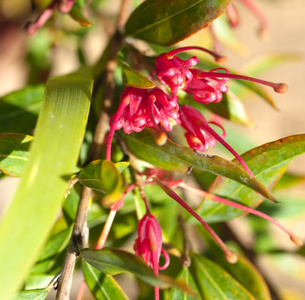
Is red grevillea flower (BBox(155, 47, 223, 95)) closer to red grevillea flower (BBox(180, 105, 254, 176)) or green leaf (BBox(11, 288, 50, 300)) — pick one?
red grevillea flower (BBox(180, 105, 254, 176))

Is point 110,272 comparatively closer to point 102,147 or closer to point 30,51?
point 102,147

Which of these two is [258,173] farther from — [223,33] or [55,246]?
[223,33]

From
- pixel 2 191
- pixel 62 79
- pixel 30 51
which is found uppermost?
pixel 62 79

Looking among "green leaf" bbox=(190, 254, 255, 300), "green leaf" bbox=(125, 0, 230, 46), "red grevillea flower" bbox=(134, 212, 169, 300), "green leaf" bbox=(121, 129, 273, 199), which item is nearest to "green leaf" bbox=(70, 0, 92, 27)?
"green leaf" bbox=(125, 0, 230, 46)

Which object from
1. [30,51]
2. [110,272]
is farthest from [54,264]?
[30,51]

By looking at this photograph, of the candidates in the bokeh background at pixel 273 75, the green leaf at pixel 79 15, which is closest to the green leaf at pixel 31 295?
the green leaf at pixel 79 15
